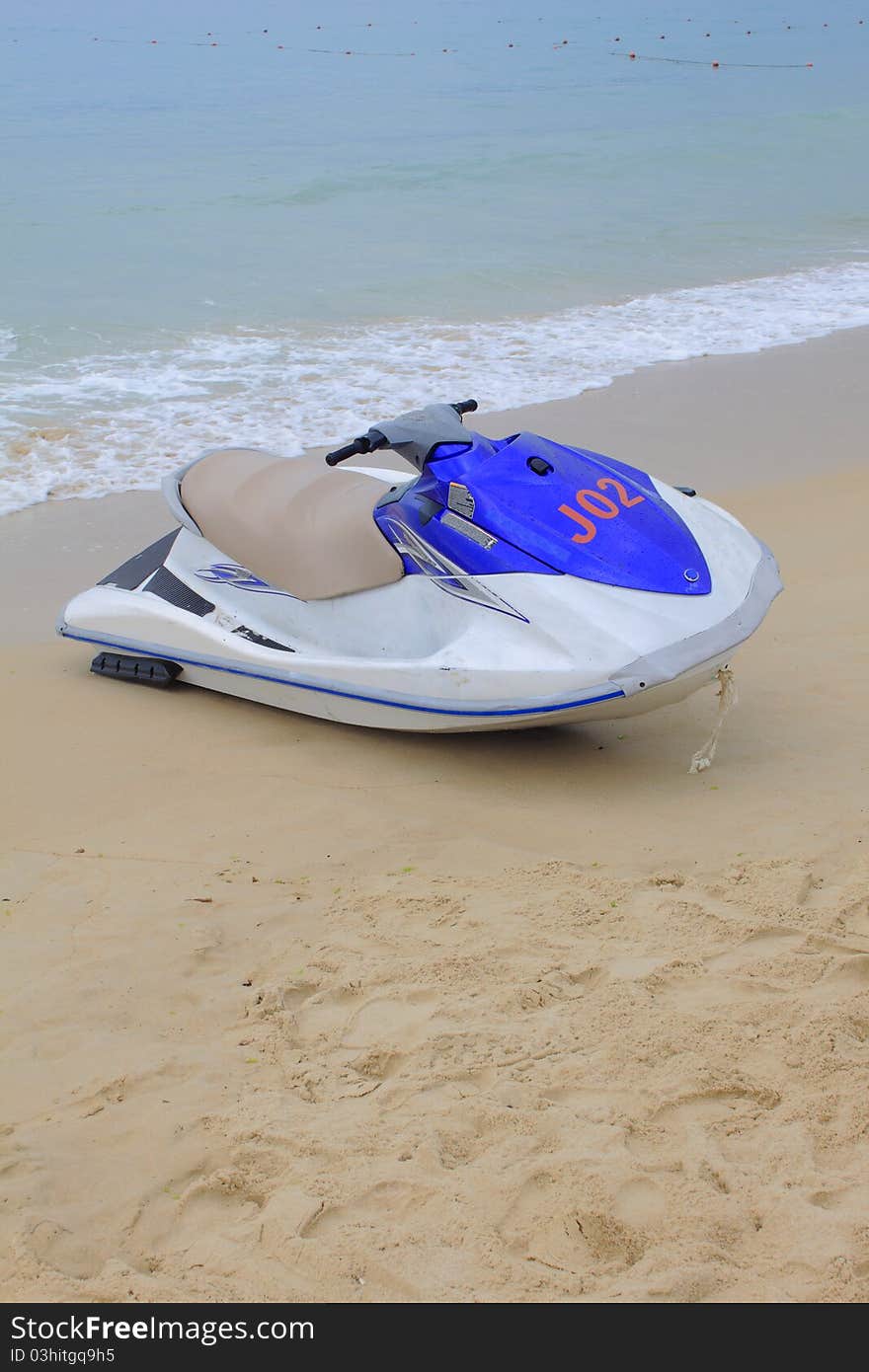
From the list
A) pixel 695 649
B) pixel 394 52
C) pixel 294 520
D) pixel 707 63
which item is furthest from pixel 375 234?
pixel 394 52

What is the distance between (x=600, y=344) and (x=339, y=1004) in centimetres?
880

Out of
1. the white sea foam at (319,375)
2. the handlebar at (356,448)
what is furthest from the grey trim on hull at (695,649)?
the white sea foam at (319,375)

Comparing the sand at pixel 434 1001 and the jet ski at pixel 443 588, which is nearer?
the sand at pixel 434 1001

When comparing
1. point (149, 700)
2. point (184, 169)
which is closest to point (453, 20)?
point (184, 169)

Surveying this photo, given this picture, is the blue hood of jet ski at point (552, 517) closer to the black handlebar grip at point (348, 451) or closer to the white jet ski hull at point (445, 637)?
the white jet ski hull at point (445, 637)

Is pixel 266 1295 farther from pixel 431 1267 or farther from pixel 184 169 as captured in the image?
pixel 184 169

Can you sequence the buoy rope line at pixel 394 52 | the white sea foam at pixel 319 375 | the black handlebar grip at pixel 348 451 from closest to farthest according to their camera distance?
1. the black handlebar grip at pixel 348 451
2. the white sea foam at pixel 319 375
3. the buoy rope line at pixel 394 52

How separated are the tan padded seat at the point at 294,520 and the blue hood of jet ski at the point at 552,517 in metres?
0.21

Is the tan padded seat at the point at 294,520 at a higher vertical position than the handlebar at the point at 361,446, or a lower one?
lower

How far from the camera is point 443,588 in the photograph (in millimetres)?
4824

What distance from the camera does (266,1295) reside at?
96.1 inches

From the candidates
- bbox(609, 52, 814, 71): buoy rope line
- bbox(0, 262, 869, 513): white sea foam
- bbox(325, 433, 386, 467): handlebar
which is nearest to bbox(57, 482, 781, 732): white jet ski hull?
bbox(325, 433, 386, 467): handlebar

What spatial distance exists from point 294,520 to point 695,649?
1756 mm

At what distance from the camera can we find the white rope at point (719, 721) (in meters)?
4.63
